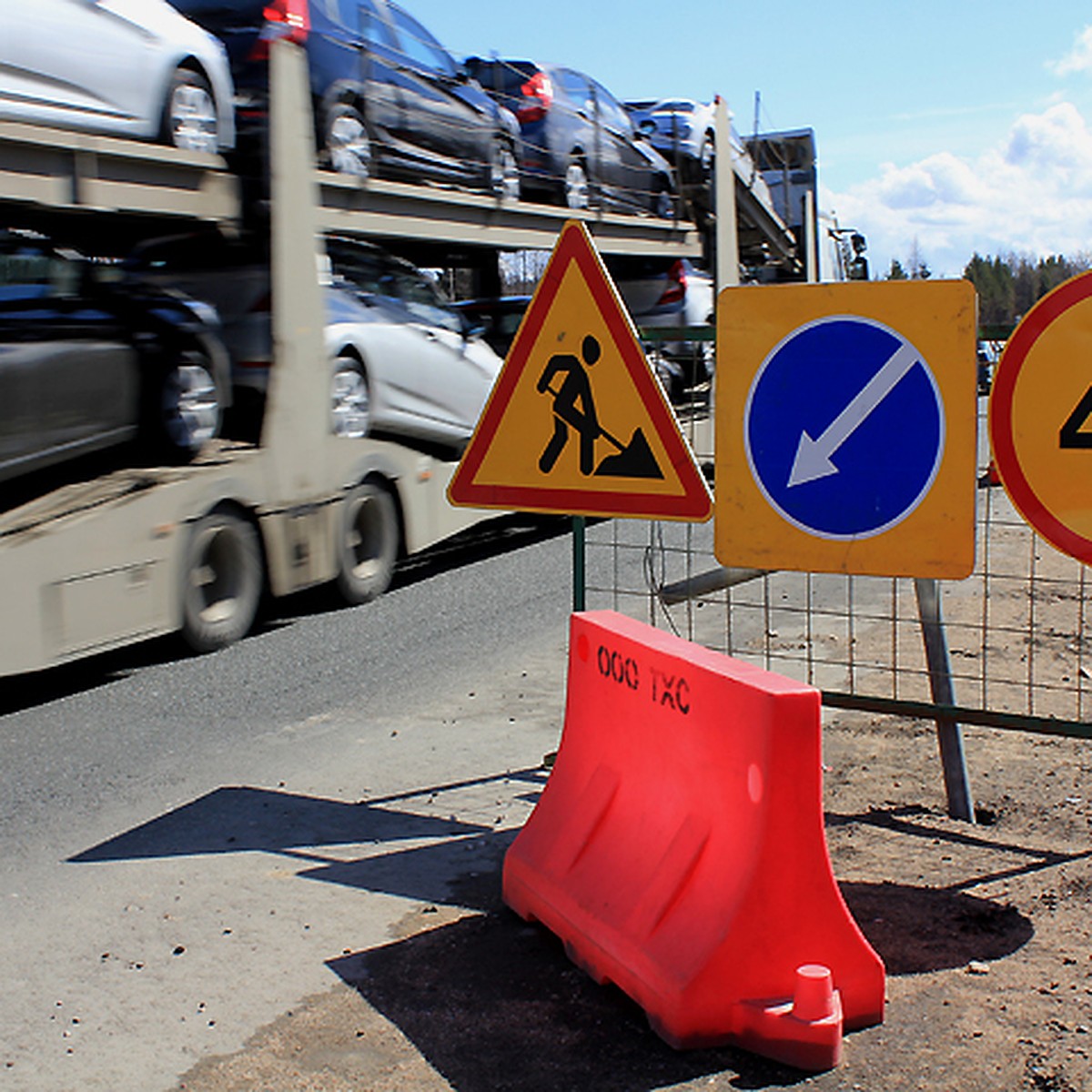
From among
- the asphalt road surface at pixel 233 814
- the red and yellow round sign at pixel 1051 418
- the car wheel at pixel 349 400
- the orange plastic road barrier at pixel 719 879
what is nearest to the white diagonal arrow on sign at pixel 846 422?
the red and yellow round sign at pixel 1051 418

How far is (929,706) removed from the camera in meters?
4.98

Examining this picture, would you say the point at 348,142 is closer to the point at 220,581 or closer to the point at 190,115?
the point at 190,115

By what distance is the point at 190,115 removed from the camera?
832 centimetres

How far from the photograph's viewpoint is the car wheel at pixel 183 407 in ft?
26.8

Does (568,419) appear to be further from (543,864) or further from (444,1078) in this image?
(444,1078)

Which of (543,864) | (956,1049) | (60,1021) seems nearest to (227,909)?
(60,1021)

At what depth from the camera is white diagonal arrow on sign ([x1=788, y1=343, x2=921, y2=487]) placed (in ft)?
14.7

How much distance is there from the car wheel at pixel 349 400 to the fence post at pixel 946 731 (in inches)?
211

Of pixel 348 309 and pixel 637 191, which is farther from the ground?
pixel 637 191

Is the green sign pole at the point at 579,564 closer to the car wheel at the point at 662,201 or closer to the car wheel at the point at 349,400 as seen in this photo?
the car wheel at the point at 349,400

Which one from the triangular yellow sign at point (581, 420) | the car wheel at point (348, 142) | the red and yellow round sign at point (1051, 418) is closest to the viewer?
the red and yellow round sign at point (1051, 418)

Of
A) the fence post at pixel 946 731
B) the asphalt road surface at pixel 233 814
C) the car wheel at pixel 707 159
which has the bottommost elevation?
the asphalt road surface at pixel 233 814

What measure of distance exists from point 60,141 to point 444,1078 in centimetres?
561

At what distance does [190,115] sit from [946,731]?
576cm
